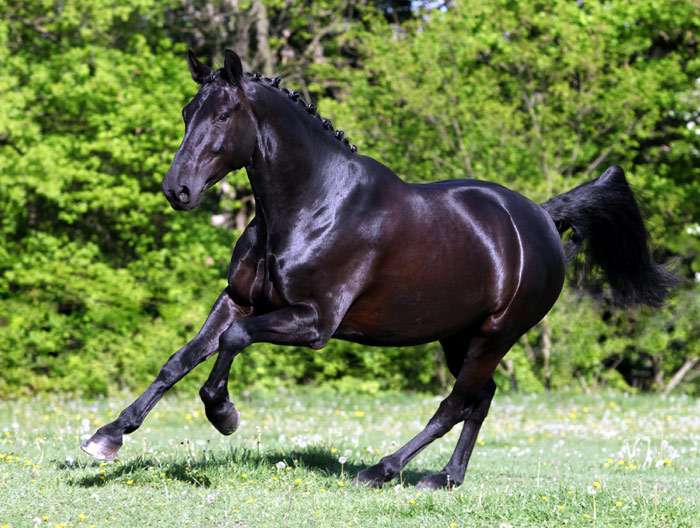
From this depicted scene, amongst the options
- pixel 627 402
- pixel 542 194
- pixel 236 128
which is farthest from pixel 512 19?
pixel 236 128

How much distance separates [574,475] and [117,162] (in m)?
11.8

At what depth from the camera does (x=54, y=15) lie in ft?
56.9

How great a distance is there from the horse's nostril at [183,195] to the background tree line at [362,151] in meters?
11.6

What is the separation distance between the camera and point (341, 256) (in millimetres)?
5945

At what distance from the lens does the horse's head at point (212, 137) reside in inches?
218

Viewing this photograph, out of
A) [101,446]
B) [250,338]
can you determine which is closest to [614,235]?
[250,338]

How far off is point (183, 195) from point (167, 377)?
997 millimetres

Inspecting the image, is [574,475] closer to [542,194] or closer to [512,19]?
[542,194]

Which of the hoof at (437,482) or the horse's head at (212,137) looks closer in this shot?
the horse's head at (212,137)

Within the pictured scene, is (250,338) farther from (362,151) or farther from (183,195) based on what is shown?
(362,151)

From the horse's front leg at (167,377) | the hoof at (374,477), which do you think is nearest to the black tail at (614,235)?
the hoof at (374,477)

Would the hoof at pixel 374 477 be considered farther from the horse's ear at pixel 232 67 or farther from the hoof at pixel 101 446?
the horse's ear at pixel 232 67

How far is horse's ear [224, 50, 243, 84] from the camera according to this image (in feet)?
18.3

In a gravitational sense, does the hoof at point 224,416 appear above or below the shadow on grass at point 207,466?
above
